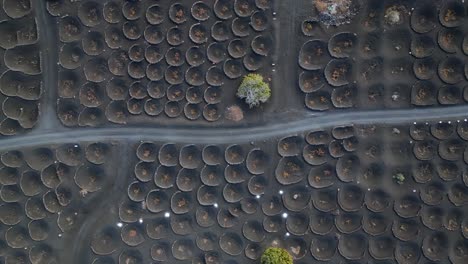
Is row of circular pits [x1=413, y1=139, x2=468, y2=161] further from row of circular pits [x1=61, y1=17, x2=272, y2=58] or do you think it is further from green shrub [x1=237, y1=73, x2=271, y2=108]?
row of circular pits [x1=61, y1=17, x2=272, y2=58]

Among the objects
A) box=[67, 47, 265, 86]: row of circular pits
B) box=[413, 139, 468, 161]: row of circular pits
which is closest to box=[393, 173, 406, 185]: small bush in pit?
box=[413, 139, 468, 161]: row of circular pits

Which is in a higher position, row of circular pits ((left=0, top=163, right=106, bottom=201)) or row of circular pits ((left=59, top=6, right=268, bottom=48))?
row of circular pits ((left=59, top=6, right=268, bottom=48))

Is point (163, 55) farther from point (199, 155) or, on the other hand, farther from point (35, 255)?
point (35, 255)

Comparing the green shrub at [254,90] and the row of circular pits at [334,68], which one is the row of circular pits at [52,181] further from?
the row of circular pits at [334,68]

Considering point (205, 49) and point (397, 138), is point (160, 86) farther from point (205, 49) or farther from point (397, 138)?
point (397, 138)

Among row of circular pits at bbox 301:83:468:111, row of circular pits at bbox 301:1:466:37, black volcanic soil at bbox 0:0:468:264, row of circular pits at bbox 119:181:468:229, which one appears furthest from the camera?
black volcanic soil at bbox 0:0:468:264

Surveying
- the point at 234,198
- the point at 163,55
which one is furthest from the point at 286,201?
the point at 163,55
